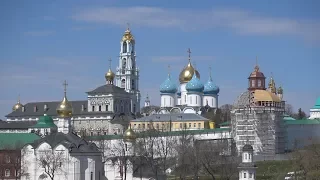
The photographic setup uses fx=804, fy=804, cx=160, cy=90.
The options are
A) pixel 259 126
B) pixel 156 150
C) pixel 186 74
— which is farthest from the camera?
pixel 186 74

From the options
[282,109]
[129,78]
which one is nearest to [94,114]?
[129,78]

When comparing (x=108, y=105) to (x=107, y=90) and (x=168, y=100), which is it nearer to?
(x=107, y=90)

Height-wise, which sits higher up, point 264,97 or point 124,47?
point 124,47

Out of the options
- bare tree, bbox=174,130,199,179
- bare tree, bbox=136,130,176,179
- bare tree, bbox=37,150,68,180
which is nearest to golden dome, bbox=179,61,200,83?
bare tree, bbox=136,130,176,179

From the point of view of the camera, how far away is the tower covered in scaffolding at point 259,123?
210 ft

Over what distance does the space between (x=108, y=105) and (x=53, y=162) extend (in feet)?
A: 121

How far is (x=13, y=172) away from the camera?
52.6 metres

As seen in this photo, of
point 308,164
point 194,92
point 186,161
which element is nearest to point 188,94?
point 194,92

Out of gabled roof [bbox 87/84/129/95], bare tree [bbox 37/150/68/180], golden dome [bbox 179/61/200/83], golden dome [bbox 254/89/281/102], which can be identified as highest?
golden dome [bbox 179/61/200/83]

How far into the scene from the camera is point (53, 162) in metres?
49.0

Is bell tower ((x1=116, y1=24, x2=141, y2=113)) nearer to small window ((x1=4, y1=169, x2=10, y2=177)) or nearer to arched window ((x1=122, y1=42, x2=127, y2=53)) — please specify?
arched window ((x1=122, y1=42, x2=127, y2=53))

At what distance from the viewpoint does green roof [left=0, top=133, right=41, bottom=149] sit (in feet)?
184

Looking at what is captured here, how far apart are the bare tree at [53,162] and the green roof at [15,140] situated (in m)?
5.84

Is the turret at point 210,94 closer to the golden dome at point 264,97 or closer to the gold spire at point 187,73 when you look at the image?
the gold spire at point 187,73
